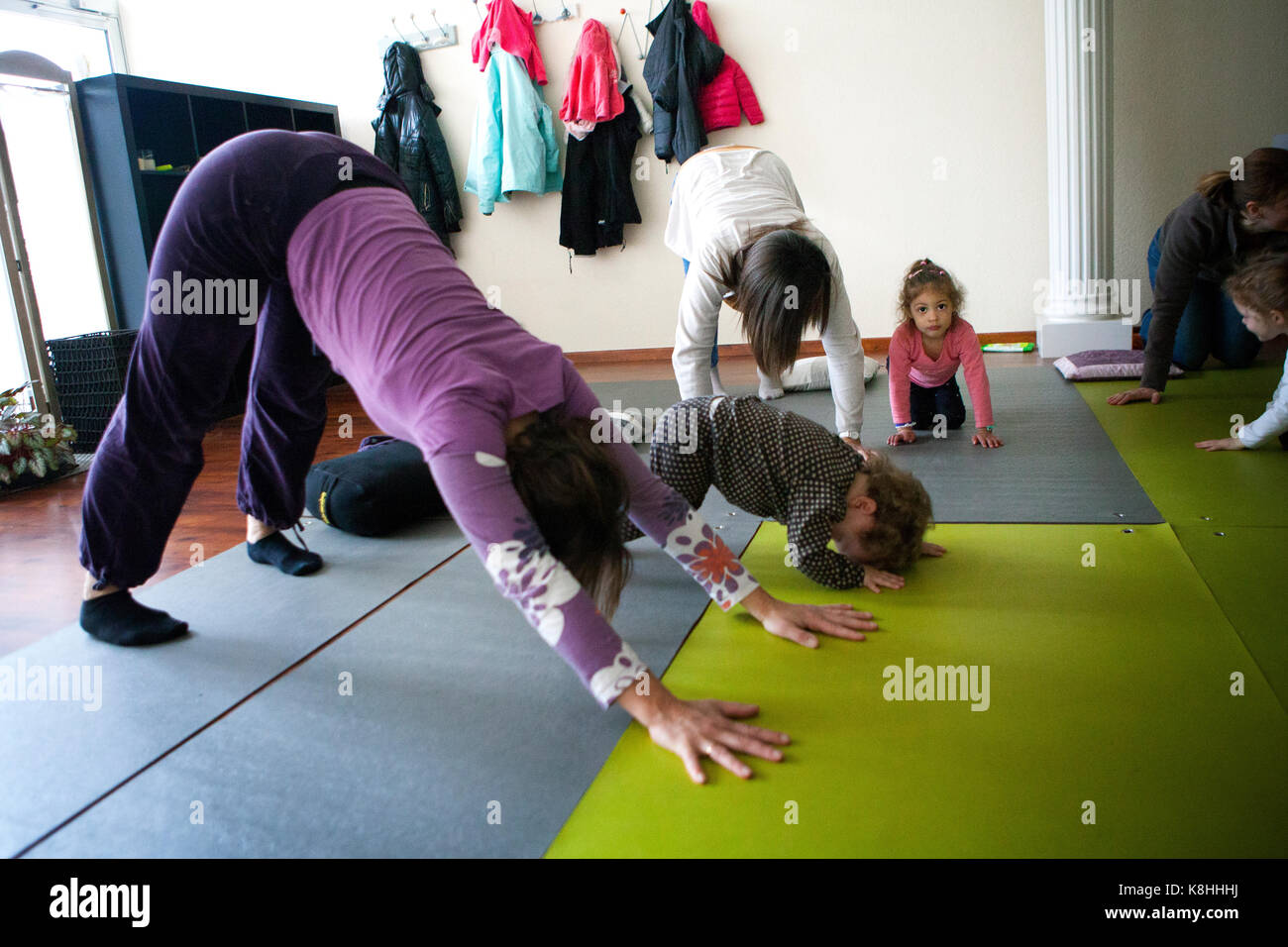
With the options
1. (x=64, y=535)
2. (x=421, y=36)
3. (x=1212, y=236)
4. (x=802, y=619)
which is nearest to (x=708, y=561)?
(x=802, y=619)

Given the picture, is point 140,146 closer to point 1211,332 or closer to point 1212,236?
point 1212,236

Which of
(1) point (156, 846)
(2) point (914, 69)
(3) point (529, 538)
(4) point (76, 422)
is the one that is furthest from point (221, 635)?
(2) point (914, 69)

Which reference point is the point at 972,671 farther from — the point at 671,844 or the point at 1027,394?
the point at 1027,394

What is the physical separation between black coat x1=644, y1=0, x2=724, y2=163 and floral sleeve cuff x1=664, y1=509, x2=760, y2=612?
141 inches

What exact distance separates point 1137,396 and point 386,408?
303 cm

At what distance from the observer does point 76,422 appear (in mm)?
4152

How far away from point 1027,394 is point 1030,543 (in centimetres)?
177

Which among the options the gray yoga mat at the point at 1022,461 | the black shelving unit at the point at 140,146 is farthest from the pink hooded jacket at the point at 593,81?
the gray yoga mat at the point at 1022,461

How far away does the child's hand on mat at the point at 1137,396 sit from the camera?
3.37 metres

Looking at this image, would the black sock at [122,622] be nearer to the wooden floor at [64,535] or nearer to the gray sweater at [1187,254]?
the wooden floor at [64,535]

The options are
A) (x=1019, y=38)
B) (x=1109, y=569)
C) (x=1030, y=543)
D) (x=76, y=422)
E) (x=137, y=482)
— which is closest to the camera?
(x=137, y=482)

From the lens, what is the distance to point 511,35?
16.7 feet

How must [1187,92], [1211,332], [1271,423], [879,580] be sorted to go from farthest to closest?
[1187,92]
[1211,332]
[1271,423]
[879,580]

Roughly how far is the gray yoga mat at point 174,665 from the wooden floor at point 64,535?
15 centimetres
